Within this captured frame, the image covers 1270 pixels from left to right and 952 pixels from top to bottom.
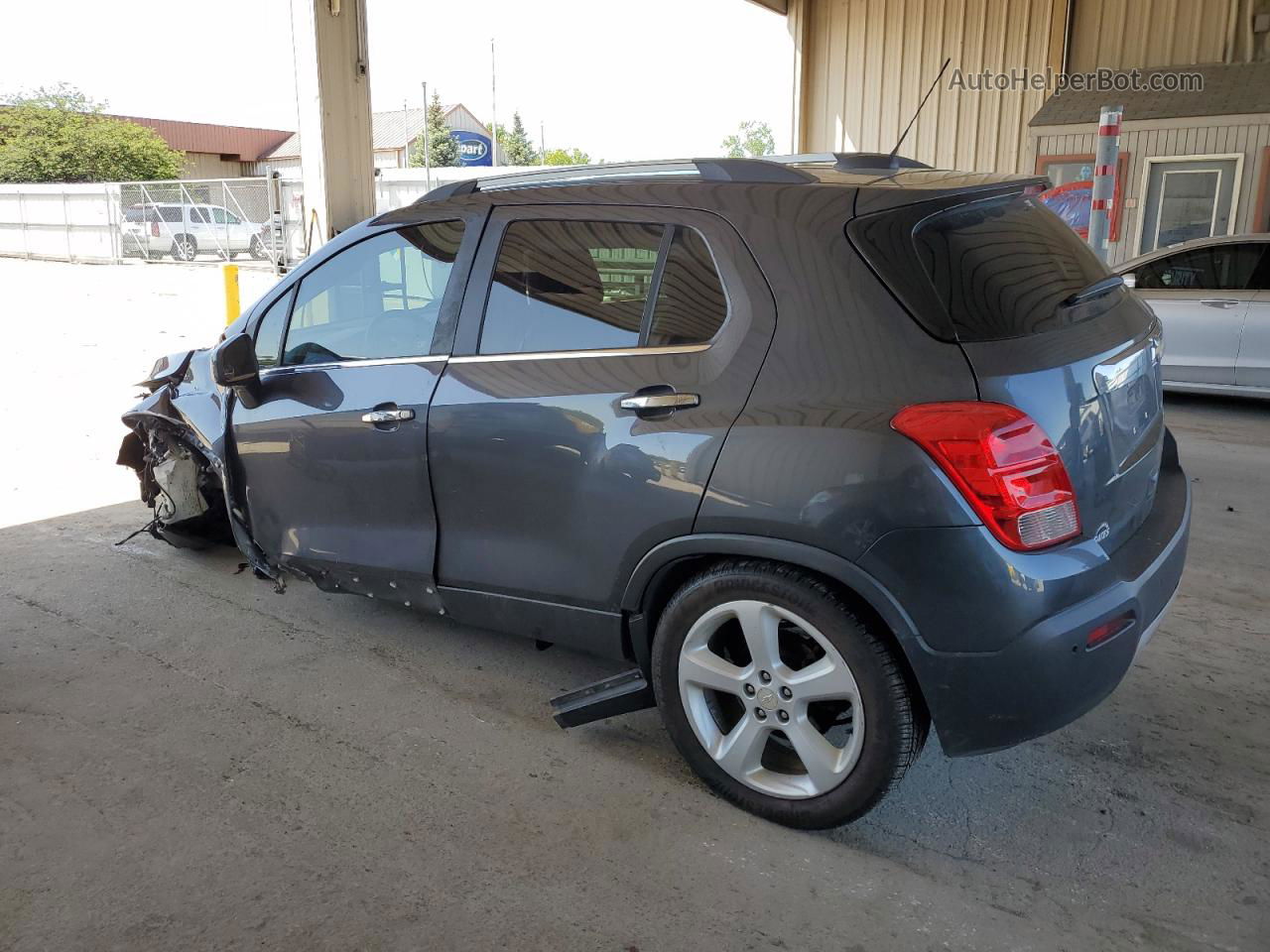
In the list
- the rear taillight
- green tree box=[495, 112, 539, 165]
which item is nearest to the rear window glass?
the rear taillight

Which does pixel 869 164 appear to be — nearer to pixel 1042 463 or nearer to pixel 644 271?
pixel 644 271

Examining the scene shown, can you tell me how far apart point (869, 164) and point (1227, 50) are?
14.2 meters

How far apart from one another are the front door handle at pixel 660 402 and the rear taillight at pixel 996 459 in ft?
1.94

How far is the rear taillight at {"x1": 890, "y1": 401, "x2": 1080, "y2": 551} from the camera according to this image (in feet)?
8.04

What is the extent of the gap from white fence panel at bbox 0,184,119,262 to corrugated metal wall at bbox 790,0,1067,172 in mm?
19547

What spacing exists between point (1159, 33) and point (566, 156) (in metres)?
79.9

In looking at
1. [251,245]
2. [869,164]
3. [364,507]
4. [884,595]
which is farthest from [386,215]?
[251,245]

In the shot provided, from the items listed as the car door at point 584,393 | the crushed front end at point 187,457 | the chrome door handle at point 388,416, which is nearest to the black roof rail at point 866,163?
the car door at point 584,393

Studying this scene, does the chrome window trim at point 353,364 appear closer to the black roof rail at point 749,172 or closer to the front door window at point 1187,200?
the black roof rail at point 749,172

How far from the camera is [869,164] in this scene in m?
3.22

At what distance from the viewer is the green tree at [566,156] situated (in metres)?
88.0

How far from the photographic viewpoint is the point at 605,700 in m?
3.21

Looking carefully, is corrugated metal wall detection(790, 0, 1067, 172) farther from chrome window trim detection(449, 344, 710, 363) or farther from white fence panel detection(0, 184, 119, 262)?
white fence panel detection(0, 184, 119, 262)

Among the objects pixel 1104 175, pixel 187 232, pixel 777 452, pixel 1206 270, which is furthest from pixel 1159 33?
pixel 187 232
